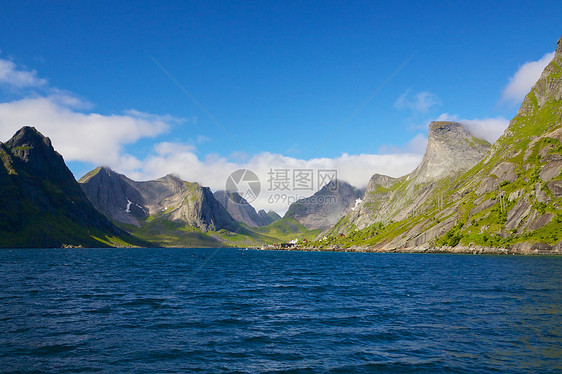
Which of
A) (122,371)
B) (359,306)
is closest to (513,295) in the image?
(359,306)

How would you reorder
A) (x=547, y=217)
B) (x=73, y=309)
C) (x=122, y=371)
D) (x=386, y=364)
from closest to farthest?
(x=122, y=371)
(x=386, y=364)
(x=73, y=309)
(x=547, y=217)

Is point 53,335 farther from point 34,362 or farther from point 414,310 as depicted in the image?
point 414,310

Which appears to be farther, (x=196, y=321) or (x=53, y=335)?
(x=196, y=321)

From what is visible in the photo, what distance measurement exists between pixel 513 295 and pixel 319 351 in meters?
39.3

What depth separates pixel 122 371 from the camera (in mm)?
20875

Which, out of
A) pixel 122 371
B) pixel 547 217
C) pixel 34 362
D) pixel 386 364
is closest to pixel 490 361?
pixel 386 364

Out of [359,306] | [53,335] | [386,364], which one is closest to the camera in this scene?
[386,364]

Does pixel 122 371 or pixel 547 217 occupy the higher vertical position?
pixel 547 217

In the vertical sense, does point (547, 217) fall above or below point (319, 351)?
above

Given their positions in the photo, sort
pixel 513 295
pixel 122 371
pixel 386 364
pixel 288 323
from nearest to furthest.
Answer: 1. pixel 122 371
2. pixel 386 364
3. pixel 288 323
4. pixel 513 295

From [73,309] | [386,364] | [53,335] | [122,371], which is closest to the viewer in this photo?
[122,371]

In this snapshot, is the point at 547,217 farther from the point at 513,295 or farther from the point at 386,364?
the point at 386,364

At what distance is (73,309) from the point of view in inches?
1527

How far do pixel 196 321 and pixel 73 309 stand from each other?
52.3 ft
